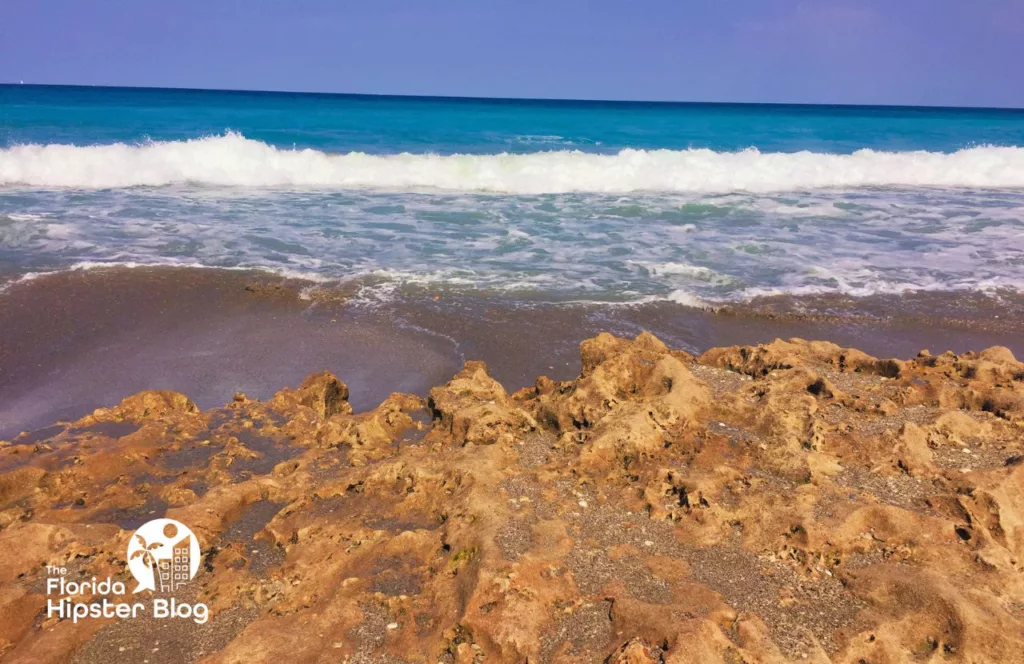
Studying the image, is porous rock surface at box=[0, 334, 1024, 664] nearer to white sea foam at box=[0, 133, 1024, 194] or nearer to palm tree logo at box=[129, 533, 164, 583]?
palm tree logo at box=[129, 533, 164, 583]

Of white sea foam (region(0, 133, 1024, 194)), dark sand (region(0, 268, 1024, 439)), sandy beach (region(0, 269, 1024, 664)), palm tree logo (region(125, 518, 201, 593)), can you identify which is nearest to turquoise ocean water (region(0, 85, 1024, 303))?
white sea foam (region(0, 133, 1024, 194))

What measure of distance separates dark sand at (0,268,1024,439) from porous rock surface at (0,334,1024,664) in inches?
32.4

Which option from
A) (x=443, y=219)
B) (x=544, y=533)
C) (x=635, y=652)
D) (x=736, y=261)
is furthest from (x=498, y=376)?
(x=443, y=219)

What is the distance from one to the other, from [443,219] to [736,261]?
211 inches

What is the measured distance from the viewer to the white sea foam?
17266 mm

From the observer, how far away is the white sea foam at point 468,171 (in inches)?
680

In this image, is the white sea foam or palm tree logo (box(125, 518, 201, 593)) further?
the white sea foam

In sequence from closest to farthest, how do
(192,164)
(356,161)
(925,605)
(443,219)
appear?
(925,605), (443,219), (192,164), (356,161)

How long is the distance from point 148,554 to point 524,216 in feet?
34.4

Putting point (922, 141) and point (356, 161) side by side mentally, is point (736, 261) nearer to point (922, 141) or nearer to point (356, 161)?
point (356, 161)

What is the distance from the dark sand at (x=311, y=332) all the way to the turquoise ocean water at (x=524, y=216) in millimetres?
563

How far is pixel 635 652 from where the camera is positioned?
261 centimetres

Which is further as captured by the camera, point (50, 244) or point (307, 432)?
point (50, 244)

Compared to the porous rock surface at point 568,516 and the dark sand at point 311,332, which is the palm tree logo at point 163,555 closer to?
the porous rock surface at point 568,516
